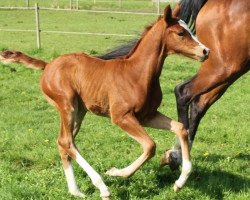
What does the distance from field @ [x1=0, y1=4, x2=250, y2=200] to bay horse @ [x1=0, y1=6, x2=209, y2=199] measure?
1.48 feet

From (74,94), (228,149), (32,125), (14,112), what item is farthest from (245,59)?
(14,112)

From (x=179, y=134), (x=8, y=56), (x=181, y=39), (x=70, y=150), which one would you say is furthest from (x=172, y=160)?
(x=8, y=56)

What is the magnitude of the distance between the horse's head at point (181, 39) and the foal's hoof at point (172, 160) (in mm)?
1278

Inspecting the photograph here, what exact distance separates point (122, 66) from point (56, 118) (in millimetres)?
3190

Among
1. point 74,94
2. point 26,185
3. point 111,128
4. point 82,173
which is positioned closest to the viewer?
point 74,94

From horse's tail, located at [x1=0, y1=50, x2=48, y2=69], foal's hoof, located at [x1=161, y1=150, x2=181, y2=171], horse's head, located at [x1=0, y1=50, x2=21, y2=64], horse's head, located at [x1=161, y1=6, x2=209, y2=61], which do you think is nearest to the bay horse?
horse's head, located at [x1=161, y1=6, x2=209, y2=61]

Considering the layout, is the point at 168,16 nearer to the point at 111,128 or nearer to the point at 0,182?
the point at 0,182

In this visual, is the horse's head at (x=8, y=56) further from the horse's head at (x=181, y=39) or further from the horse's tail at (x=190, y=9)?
the horse's tail at (x=190, y=9)

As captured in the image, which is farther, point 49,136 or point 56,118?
point 56,118

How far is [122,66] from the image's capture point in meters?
4.08

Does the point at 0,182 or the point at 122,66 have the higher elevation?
the point at 122,66

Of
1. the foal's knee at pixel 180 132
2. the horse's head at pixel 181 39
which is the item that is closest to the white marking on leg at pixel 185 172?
the foal's knee at pixel 180 132

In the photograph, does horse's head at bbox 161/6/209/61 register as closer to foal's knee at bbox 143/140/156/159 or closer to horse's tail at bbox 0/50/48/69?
foal's knee at bbox 143/140/156/159

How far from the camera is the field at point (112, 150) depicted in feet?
14.3
